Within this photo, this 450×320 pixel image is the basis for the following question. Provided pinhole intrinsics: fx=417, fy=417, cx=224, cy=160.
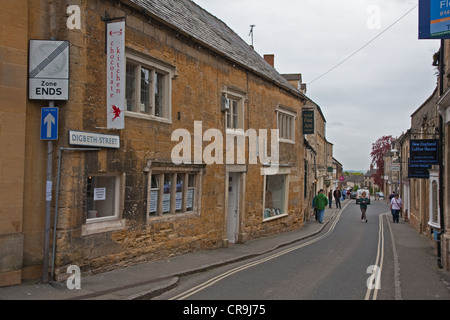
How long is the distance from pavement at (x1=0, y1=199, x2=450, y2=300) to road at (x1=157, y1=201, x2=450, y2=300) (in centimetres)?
25

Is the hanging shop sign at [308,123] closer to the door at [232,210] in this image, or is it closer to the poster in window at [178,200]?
the door at [232,210]

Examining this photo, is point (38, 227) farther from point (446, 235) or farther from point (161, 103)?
point (446, 235)

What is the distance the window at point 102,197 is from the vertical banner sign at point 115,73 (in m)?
1.27

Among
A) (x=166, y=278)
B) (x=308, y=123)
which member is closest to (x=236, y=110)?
(x=308, y=123)

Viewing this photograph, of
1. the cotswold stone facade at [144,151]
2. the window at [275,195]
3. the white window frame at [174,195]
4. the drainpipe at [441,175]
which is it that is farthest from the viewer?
the window at [275,195]

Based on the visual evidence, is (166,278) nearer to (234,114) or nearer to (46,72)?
(46,72)

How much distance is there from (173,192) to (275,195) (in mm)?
8297

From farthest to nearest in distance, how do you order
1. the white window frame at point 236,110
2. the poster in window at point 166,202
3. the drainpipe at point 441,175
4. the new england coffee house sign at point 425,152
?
1. the white window frame at point 236,110
2. the new england coffee house sign at point 425,152
3. the drainpipe at point 441,175
4. the poster in window at point 166,202

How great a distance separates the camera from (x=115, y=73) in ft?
28.3

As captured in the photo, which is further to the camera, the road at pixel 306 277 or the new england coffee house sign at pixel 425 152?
the new england coffee house sign at pixel 425 152

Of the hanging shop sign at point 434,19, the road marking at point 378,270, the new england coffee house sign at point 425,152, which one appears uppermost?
the hanging shop sign at point 434,19

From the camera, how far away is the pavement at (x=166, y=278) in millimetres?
7172

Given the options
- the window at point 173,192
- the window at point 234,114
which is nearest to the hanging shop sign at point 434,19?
the window at point 234,114

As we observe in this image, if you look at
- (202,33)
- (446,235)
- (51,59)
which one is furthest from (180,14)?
(446,235)
